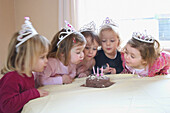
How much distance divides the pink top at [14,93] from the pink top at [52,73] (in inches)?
12.5

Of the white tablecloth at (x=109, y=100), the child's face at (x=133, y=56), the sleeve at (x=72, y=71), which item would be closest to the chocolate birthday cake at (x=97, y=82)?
the white tablecloth at (x=109, y=100)

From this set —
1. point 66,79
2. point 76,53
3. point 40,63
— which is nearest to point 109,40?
point 76,53

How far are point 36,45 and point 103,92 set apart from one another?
509 millimetres

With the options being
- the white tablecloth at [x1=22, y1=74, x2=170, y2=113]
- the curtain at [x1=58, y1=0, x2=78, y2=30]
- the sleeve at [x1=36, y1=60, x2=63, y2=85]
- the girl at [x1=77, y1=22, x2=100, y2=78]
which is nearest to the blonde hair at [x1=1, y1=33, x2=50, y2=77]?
the white tablecloth at [x1=22, y1=74, x2=170, y2=113]

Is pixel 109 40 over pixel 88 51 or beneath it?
over

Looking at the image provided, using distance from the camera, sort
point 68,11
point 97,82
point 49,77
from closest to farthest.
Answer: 1. point 97,82
2. point 49,77
3. point 68,11

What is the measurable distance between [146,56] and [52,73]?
0.83 m

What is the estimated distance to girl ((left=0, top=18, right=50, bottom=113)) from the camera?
1.13 meters

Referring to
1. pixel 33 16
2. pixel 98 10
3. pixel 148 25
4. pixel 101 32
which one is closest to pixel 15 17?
pixel 33 16

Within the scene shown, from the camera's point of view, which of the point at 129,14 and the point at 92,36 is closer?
the point at 92,36

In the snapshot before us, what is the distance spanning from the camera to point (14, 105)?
1.13 m

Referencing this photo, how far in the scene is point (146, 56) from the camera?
5.76 ft

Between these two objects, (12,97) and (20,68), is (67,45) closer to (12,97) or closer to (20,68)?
(20,68)

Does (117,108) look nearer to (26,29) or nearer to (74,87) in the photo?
(74,87)
